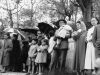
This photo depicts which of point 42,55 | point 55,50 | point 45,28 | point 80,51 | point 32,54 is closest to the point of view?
point 80,51

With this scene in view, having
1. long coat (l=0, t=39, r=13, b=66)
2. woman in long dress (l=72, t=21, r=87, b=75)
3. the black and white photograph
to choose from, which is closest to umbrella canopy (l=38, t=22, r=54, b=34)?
the black and white photograph

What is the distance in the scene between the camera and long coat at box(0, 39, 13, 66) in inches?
388

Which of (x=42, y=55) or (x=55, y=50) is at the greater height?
(x=55, y=50)

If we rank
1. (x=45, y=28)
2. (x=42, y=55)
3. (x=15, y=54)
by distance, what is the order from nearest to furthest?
1. (x=42, y=55)
2. (x=45, y=28)
3. (x=15, y=54)

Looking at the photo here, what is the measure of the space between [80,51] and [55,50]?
3.46ft

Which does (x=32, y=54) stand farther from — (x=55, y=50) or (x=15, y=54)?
(x=55, y=50)

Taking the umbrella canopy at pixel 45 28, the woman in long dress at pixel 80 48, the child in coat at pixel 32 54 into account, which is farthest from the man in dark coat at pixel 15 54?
the woman in long dress at pixel 80 48

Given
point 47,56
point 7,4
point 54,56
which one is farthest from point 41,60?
point 7,4

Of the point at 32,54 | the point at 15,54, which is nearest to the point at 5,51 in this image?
the point at 15,54

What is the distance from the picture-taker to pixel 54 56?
7.52 m

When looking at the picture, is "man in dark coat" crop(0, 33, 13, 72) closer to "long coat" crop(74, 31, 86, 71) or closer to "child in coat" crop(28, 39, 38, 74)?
"child in coat" crop(28, 39, 38, 74)

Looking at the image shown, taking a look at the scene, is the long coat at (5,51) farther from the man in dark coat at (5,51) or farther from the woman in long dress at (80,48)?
the woman in long dress at (80,48)

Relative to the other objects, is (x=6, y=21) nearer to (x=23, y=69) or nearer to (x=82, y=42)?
(x=23, y=69)

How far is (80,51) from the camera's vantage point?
6754 mm
